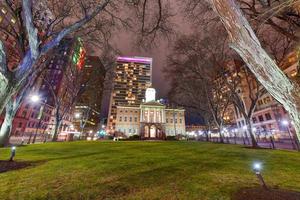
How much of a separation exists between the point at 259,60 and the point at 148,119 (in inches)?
2252

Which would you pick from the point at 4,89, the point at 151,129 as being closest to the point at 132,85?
the point at 151,129

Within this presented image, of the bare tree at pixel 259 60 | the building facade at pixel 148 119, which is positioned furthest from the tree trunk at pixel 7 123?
the building facade at pixel 148 119

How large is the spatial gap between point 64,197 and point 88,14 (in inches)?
279

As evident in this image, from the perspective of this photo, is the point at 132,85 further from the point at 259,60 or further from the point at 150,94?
the point at 259,60

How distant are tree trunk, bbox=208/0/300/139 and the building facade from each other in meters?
51.0

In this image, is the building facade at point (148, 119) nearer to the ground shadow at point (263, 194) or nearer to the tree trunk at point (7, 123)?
the tree trunk at point (7, 123)

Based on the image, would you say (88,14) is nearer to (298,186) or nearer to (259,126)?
(298,186)

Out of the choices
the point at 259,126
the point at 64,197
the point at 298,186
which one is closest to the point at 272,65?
the point at 298,186

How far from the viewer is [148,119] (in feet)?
194

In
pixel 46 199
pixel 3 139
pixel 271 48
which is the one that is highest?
pixel 271 48

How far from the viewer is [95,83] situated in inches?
953

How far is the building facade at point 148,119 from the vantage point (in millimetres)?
57125

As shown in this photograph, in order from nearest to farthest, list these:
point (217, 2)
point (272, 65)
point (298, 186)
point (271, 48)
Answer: point (272, 65), point (217, 2), point (298, 186), point (271, 48)

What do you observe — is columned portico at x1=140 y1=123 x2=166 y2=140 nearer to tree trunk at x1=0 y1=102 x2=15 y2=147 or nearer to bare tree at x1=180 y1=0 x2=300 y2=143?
tree trunk at x1=0 y1=102 x2=15 y2=147
